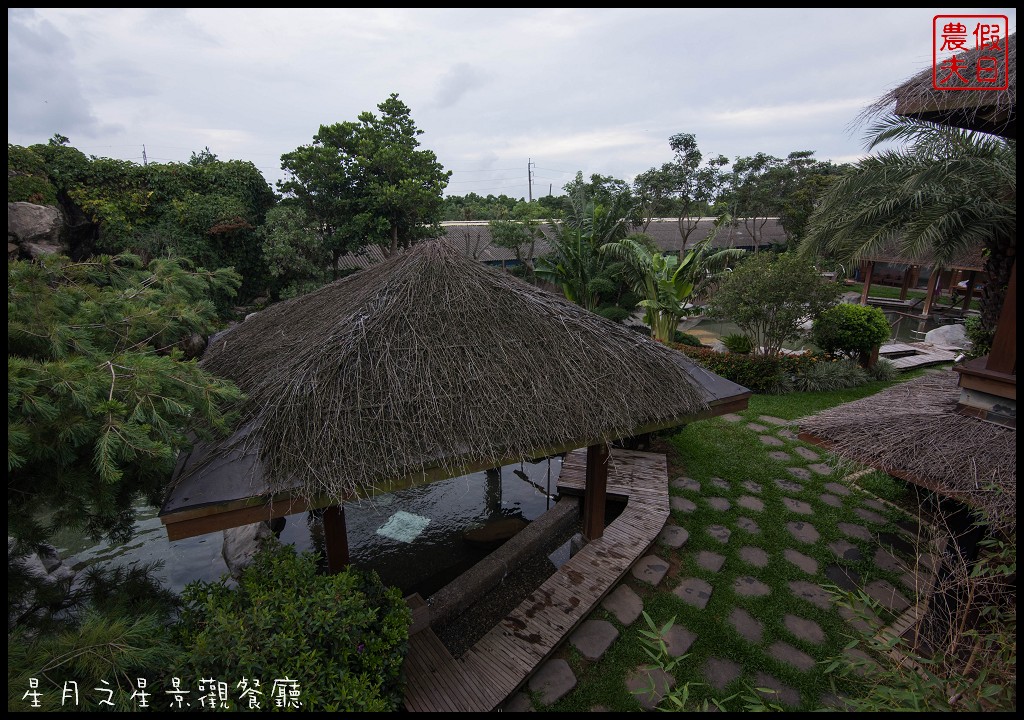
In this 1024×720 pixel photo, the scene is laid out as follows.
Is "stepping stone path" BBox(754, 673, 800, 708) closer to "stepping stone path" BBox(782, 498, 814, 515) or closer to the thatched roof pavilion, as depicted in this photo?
the thatched roof pavilion

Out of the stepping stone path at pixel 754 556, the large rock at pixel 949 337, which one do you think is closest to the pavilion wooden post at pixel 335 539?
the stepping stone path at pixel 754 556

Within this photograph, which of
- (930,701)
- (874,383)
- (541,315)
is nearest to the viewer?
(930,701)

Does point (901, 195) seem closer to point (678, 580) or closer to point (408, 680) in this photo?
point (678, 580)

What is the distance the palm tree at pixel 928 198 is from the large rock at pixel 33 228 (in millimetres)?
18707

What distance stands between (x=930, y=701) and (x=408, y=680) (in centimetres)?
365

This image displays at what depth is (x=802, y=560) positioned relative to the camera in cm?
546

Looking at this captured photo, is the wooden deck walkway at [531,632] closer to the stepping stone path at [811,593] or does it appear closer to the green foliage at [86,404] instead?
the stepping stone path at [811,593]

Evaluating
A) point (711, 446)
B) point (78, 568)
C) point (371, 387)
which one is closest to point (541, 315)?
point (371, 387)

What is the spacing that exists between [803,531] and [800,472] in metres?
1.78

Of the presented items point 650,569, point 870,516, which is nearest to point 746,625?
point 650,569

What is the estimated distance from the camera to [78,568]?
20.1 feet

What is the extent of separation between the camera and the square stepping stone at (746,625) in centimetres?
445

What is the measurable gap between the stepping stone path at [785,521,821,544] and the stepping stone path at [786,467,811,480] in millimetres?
1372

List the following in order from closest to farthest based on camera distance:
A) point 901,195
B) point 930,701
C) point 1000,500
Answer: point 930,701 → point 1000,500 → point 901,195
